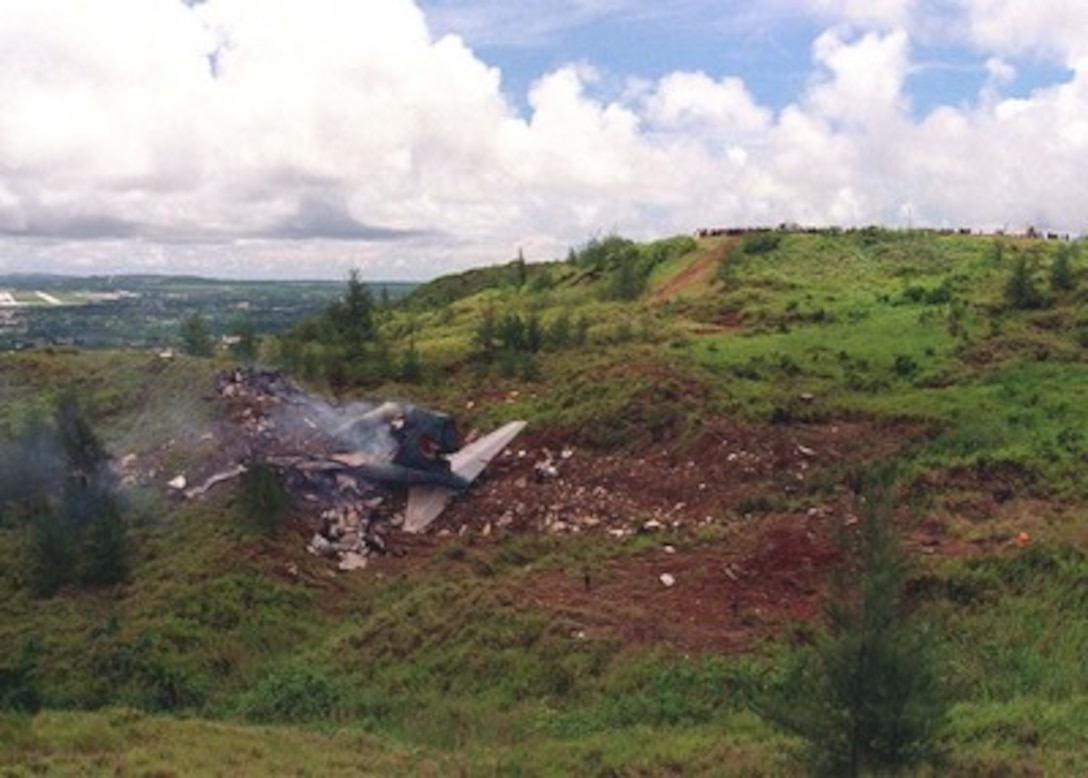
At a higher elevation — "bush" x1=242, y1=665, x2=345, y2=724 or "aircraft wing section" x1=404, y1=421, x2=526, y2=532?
"aircraft wing section" x1=404, y1=421, x2=526, y2=532

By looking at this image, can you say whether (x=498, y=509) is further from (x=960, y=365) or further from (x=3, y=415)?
(x=3, y=415)

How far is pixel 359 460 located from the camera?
2794cm

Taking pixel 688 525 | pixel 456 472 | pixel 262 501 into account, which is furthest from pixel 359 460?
pixel 688 525

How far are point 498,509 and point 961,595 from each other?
11004mm

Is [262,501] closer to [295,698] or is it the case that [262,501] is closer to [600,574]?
[295,698]

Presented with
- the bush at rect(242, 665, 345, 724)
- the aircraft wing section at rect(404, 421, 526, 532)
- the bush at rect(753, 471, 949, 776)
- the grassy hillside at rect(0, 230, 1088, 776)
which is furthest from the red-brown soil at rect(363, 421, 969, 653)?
the bush at rect(753, 471, 949, 776)

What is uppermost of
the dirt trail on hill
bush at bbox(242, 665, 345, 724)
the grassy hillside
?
the dirt trail on hill

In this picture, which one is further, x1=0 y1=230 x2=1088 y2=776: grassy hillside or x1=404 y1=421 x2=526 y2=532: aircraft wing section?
x1=404 y1=421 x2=526 y2=532: aircraft wing section

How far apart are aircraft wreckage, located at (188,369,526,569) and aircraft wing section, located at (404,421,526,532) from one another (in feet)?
0.08

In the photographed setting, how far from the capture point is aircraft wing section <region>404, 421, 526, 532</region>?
2642 cm

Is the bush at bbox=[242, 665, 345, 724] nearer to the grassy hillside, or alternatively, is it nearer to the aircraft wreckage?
the grassy hillside

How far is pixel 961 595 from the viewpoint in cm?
1909

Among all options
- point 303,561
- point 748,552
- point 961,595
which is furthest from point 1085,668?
point 303,561

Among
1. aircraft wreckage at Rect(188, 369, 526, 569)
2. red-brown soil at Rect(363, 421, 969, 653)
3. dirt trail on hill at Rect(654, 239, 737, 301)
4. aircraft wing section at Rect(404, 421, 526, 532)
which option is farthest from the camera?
dirt trail on hill at Rect(654, 239, 737, 301)
